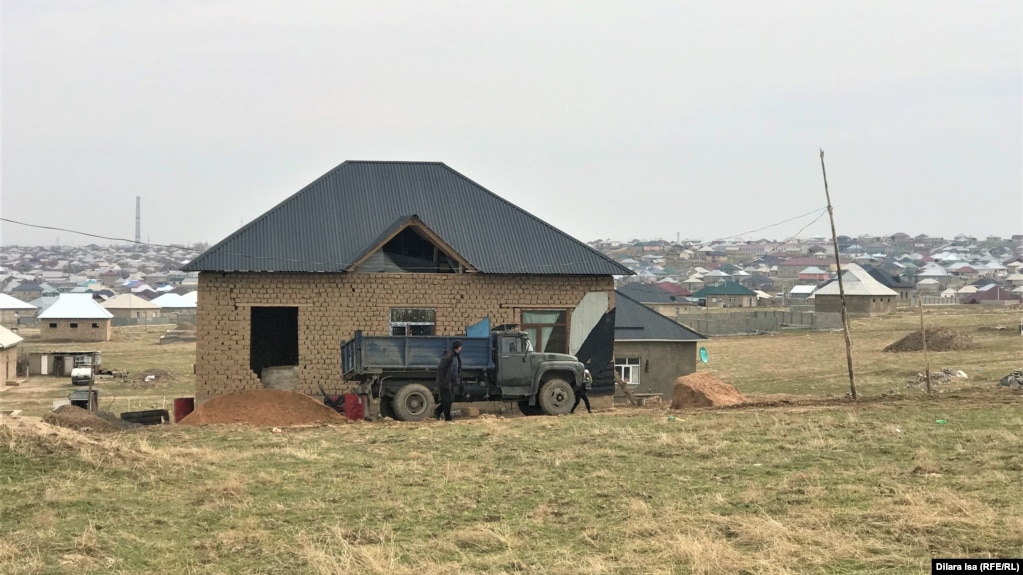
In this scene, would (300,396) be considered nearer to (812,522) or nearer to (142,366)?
(812,522)

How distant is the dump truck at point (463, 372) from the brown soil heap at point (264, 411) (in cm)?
102

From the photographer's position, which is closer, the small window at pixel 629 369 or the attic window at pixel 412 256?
the attic window at pixel 412 256

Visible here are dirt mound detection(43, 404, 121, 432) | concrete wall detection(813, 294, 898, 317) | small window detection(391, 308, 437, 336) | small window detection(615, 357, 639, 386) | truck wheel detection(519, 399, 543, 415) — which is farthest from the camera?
concrete wall detection(813, 294, 898, 317)

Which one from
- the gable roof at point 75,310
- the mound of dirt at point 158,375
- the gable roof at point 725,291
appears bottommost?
the mound of dirt at point 158,375

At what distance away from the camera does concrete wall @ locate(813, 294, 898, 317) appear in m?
106

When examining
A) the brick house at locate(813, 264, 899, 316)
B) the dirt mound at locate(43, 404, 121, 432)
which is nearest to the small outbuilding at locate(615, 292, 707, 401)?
the dirt mound at locate(43, 404, 121, 432)

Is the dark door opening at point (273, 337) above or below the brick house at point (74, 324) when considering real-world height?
below

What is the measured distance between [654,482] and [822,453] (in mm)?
3693

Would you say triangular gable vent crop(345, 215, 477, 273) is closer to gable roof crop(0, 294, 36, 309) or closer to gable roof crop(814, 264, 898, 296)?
gable roof crop(814, 264, 898, 296)

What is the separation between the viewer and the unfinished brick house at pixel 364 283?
29469mm

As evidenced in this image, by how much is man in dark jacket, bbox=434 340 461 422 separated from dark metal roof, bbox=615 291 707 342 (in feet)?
60.5

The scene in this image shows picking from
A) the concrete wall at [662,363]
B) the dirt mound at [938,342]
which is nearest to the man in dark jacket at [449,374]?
the concrete wall at [662,363]

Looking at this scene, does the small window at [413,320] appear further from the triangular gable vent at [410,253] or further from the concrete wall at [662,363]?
the concrete wall at [662,363]

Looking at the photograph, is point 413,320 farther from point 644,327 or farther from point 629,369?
point 644,327
